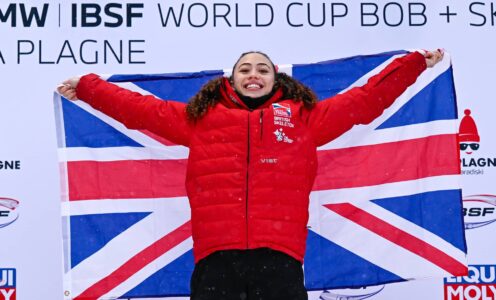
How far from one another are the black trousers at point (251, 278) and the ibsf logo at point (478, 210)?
144cm

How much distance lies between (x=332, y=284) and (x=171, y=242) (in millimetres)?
792

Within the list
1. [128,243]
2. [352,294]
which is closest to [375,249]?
[352,294]

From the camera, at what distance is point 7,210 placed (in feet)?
12.1

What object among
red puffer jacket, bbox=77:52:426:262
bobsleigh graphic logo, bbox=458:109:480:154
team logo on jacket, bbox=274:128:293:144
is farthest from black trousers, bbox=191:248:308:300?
bobsleigh graphic logo, bbox=458:109:480:154

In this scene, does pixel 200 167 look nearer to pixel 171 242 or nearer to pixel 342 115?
pixel 342 115

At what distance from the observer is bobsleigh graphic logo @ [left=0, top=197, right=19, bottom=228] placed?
3.70m

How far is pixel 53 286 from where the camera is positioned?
3725 millimetres

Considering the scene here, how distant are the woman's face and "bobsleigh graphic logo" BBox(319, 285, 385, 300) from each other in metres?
1.35

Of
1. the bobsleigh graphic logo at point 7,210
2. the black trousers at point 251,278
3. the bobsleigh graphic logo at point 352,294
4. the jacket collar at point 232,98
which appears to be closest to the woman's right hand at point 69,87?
the jacket collar at point 232,98

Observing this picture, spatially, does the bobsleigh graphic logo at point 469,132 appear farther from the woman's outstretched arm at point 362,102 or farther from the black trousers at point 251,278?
the black trousers at point 251,278

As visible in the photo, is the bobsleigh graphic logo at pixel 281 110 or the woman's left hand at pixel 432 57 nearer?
the bobsleigh graphic logo at pixel 281 110

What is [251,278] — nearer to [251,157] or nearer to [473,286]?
[251,157]

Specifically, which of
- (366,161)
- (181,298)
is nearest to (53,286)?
(181,298)

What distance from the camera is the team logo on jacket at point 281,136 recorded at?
9.02 ft
